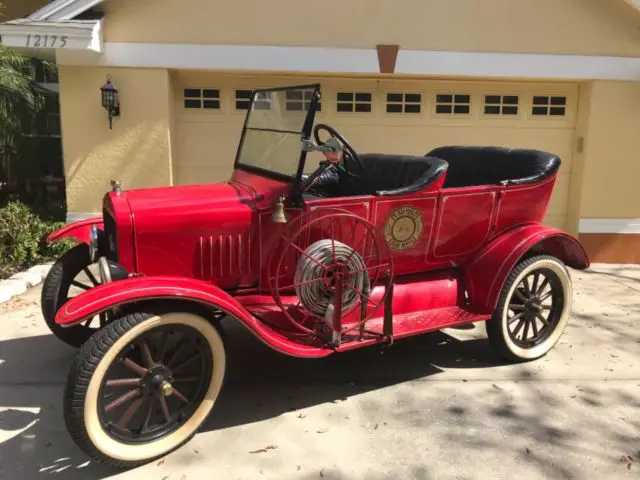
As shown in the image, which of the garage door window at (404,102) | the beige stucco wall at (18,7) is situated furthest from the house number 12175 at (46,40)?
the beige stucco wall at (18,7)

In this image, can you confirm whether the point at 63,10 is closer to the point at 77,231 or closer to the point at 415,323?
the point at 77,231

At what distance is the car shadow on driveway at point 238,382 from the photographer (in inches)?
115

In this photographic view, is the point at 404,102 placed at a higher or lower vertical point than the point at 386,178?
higher

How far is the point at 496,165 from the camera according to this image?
461 cm

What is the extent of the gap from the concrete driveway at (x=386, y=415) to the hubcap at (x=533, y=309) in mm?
203

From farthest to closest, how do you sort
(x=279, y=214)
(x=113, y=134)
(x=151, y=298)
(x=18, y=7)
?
(x=18, y=7) < (x=113, y=134) < (x=279, y=214) < (x=151, y=298)

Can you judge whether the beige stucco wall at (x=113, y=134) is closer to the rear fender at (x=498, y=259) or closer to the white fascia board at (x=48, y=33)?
the white fascia board at (x=48, y=33)

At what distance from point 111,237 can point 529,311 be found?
3045 millimetres

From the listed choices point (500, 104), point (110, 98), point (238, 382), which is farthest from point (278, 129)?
point (500, 104)

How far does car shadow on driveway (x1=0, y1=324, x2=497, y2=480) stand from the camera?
2.92 metres

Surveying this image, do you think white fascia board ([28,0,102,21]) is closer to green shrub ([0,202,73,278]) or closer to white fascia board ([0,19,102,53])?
white fascia board ([0,19,102,53])

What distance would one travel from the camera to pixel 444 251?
4.05 m

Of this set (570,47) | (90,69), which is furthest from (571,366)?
(90,69)

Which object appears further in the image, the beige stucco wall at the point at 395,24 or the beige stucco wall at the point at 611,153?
the beige stucco wall at the point at 611,153
